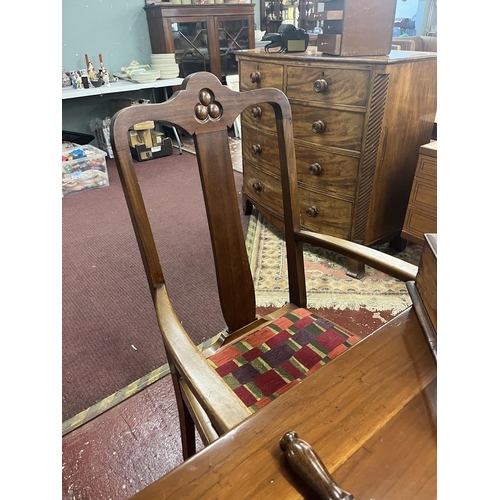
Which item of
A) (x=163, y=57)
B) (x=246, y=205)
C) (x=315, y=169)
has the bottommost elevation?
(x=246, y=205)

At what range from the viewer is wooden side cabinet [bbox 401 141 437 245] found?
1.69 metres

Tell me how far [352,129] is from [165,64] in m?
2.58

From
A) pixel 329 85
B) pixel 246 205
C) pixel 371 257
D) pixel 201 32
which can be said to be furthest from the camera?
pixel 201 32

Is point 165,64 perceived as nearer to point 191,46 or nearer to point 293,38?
point 191,46

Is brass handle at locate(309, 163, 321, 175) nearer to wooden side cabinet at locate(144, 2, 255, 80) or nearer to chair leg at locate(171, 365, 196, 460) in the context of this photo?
chair leg at locate(171, 365, 196, 460)

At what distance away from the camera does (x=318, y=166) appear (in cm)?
185

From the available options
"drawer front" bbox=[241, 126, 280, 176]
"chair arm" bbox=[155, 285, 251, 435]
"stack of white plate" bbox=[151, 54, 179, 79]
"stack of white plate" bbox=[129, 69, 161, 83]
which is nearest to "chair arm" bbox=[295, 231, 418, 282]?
"chair arm" bbox=[155, 285, 251, 435]

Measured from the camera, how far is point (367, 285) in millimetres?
1891

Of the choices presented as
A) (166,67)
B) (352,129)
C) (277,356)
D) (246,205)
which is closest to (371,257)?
(277,356)

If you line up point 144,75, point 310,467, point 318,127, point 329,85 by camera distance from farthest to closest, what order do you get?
point 144,75, point 318,127, point 329,85, point 310,467

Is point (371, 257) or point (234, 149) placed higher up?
point (371, 257)

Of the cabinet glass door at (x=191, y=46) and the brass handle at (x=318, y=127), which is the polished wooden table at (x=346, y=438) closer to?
the brass handle at (x=318, y=127)

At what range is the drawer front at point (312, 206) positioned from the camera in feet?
6.12
